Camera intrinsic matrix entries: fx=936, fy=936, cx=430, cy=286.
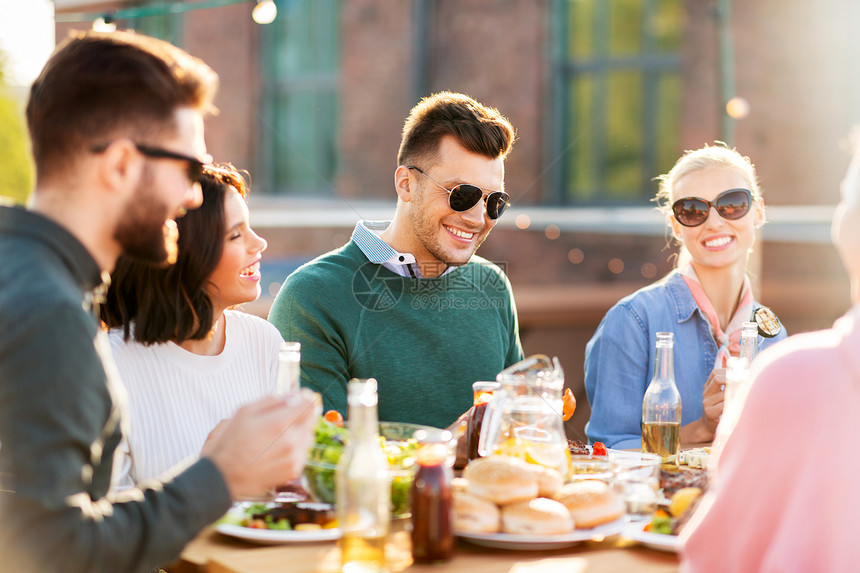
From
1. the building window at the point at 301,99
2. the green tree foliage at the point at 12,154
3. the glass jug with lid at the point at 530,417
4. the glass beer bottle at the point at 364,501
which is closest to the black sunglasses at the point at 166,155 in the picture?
the glass beer bottle at the point at 364,501

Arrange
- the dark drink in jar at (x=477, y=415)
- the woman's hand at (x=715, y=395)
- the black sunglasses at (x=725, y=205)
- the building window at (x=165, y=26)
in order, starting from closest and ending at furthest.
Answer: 1. the dark drink in jar at (x=477, y=415)
2. the woman's hand at (x=715, y=395)
3. the black sunglasses at (x=725, y=205)
4. the building window at (x=165, y=26)

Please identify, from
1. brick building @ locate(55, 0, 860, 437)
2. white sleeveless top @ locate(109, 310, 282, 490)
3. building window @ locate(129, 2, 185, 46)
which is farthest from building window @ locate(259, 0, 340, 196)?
white sleeveless top @ locate(109, 310, 282, 490)

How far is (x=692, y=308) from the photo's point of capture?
3168 mm

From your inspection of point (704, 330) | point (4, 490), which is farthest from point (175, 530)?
point (704, 330)

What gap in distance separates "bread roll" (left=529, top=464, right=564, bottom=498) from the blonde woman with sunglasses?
1.07m

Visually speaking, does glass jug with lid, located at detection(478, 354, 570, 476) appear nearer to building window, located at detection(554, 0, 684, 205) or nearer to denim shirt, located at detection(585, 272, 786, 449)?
denim shirt, located at detection(585, 272, 786, 449)

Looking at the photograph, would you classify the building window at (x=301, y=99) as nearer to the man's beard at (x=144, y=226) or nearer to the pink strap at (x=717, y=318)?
the pink strap at (x=717, y=318)

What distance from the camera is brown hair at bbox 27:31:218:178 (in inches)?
62.8

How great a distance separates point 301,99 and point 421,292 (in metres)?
10.8

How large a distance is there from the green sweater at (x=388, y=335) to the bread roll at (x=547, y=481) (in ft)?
3.61

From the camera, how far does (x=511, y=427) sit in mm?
2039

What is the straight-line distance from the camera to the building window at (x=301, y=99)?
1298 cm

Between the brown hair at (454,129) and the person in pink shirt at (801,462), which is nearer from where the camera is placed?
the person in pink shirt at (801,462)

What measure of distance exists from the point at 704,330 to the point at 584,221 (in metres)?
6.75
